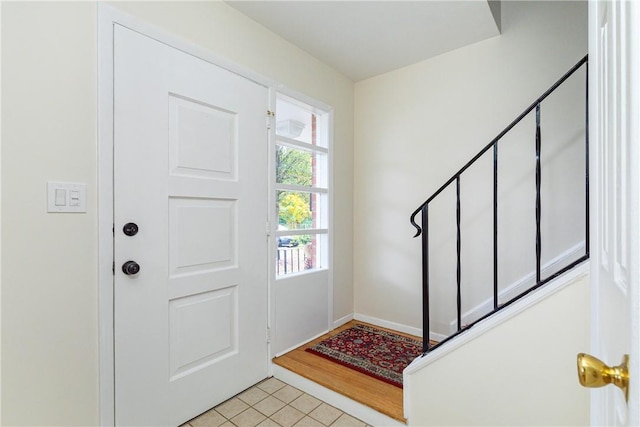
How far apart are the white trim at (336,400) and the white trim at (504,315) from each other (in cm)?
26

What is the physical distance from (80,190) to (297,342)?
1.68 metres

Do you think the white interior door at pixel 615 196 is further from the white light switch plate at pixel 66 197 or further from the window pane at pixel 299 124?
the window pane at pixel 299 124

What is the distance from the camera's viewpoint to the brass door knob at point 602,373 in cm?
37

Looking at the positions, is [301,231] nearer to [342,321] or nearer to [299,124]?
[299,124]

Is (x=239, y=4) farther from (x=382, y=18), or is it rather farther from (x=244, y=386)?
(x=244, y=386)

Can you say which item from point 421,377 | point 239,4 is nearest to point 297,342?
point 421,377

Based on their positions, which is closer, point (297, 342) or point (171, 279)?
point (171, 279)

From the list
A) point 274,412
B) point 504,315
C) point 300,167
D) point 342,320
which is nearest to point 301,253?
point 300,167

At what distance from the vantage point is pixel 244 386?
6.31 ft

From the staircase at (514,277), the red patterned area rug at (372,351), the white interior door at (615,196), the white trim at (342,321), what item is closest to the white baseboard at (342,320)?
the white trim at (342,321)

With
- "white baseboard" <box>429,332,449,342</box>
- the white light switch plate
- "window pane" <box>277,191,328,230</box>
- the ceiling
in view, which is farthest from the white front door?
"white baseboard" <box>429,332,449,342</box>

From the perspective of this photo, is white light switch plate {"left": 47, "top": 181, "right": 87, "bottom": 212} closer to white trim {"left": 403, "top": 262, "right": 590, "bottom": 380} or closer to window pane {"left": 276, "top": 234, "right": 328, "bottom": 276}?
window pane {"left": 276, "top": 234, "right": 328, "bottom": 276}

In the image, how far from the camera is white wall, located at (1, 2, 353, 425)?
1.15 meters

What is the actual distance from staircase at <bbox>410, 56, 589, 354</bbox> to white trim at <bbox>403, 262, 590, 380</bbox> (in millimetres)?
466
